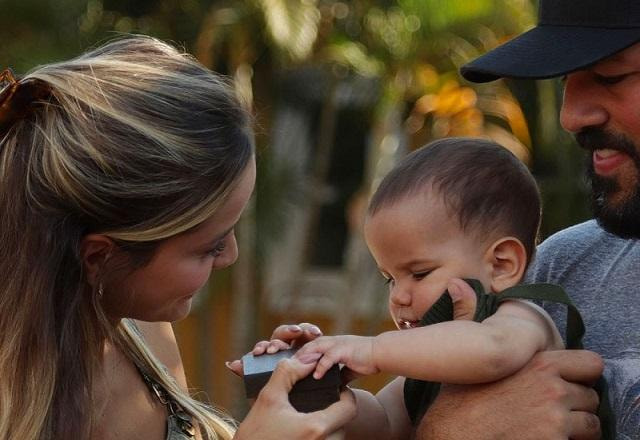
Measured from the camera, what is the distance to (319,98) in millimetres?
12758

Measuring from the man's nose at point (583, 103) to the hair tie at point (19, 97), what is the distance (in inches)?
55.7

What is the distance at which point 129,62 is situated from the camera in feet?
11.7

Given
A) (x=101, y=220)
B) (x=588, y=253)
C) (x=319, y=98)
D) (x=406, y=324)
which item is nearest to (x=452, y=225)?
(x=406, y=324)

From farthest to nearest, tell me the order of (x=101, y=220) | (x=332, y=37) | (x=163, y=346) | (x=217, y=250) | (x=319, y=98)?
1. (x=319, y=98)
2. (x=332, y=37)
3. (x=163, y=346)
4. (x=217, y=250)
5. (x=101, y=220)

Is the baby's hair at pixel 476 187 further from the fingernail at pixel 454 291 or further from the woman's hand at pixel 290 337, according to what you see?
the woman's hand at pixel 290 337

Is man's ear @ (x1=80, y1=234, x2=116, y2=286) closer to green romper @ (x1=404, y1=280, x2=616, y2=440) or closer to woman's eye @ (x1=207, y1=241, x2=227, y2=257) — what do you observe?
woman's eye @ (x1=207, y1=241, x2=227, y2=257)

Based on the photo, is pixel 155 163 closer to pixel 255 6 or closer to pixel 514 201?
pixel 514 201

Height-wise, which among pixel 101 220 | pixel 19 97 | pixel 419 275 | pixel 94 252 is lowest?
pixel 419 275

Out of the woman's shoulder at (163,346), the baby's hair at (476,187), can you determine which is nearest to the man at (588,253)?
the baby's hair at (476,187)

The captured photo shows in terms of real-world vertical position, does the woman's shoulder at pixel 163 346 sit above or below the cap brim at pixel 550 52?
below

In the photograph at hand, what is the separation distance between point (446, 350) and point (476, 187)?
1.76 ft

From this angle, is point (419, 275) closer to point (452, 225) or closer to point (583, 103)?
point (452, 225)

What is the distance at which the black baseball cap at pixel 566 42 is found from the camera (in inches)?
133

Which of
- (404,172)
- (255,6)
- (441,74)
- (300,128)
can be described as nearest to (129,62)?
(404,172)
